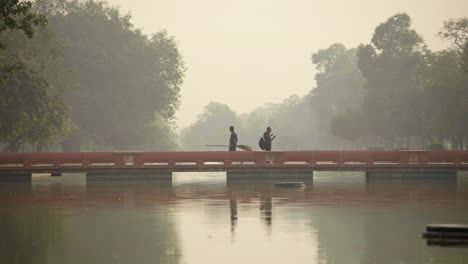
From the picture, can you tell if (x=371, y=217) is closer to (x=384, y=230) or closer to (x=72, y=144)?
(x=384, y=230)

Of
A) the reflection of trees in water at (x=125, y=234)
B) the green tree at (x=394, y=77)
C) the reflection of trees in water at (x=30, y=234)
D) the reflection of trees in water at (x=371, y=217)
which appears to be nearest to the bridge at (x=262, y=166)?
the reflection of trees in water at (x=371, y=217)

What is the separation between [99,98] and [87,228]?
68.9 m

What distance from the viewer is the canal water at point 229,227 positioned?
49.4ft

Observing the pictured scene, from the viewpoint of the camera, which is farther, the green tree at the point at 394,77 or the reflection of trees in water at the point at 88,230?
the green tree at the point at 394,77

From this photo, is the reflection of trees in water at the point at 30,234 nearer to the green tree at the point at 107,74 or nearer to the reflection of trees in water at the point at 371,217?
the reflection of trees in water at the point at 371,217

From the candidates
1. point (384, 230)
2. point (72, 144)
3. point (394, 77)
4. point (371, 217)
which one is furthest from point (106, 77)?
point (384, 230)

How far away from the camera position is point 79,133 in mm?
87000

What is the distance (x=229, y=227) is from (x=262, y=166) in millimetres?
25813

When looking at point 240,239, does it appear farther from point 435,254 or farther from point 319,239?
point 435,254

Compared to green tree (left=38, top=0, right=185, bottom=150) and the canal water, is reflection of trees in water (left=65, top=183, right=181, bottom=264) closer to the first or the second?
the canal water

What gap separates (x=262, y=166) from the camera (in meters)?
45.7

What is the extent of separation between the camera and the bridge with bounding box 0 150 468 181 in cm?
4556

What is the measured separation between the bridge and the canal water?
1142cm

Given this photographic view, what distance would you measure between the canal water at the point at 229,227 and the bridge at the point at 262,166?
1142 cm
